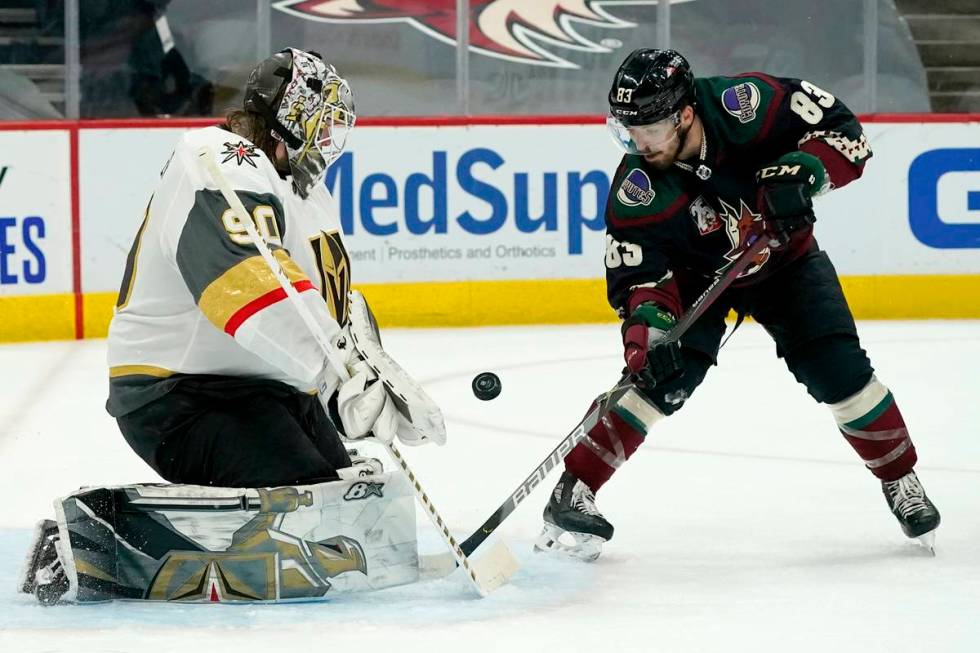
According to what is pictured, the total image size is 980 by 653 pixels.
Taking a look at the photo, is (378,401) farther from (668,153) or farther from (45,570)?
(668,153)

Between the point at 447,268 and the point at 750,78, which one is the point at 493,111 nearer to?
the point at 447,268

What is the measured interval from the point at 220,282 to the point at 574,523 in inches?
35.4

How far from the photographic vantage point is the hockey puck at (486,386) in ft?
8.19

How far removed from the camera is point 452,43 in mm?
6707

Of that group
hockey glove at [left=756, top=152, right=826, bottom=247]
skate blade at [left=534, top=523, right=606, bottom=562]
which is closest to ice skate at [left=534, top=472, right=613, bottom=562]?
skate blade at [left=534, top=523, right=606, bottom=562]

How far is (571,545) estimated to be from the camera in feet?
9.66

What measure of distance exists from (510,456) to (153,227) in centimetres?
165

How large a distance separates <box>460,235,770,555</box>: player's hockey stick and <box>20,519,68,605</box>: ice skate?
0.71m

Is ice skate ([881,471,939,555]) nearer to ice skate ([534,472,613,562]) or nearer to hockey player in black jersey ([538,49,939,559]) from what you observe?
hockey player in black jersey ([538,49,939,559])

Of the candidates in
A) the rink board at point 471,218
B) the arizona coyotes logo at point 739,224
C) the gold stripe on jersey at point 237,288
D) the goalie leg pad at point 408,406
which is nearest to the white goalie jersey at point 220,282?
the gold stripe on jersey at point 237,288

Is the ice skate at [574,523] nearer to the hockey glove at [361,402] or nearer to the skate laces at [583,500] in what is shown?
the skate laces at [583,500]

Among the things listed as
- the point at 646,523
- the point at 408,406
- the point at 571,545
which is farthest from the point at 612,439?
the point at 408,406

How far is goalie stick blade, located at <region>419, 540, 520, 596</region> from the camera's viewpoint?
2626 millimetres

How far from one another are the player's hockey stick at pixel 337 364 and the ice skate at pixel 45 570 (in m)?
0.54
